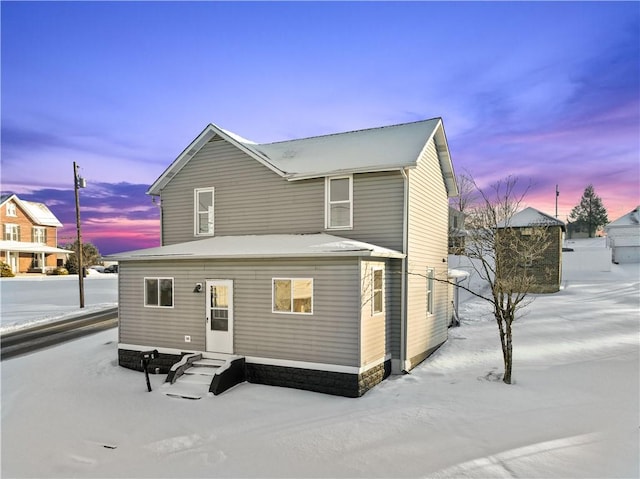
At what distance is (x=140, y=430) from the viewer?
7.50m

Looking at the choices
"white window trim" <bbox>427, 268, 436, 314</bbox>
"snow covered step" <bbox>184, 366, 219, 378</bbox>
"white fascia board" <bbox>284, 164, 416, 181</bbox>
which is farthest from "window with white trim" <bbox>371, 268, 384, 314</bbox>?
"snow covered step" <bbox>184, 366, 219, 378</bbox>

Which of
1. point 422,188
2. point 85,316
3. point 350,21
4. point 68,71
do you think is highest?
point 350,21

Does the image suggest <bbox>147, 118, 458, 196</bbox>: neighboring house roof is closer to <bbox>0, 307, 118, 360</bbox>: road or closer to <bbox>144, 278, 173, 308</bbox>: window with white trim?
<bbox>144, 278, 173, 308</bbox>: window with white trim

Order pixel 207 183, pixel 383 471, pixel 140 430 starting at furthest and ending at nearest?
1. pixel 207 183
2. pixel 140 430
3. pixel 383 471

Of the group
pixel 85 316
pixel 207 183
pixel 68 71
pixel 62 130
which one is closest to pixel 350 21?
pixel 207 183

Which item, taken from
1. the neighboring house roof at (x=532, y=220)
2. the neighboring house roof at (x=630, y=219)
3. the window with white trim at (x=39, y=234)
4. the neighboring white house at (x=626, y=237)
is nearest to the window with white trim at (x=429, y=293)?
the neighboring house roof at (x=532, y=220)

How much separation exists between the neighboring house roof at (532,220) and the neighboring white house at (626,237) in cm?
1935

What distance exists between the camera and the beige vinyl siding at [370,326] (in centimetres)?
927

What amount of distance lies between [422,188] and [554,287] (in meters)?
19.6

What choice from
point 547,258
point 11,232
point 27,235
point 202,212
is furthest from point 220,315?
point 27,235

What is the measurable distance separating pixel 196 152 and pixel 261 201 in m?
3.34

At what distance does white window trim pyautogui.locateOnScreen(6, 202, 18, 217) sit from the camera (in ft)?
131

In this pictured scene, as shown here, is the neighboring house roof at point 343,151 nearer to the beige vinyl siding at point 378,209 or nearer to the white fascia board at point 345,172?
the white fascia board at point 345,172

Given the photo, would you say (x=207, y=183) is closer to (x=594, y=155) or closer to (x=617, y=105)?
(x=617, y=105)
